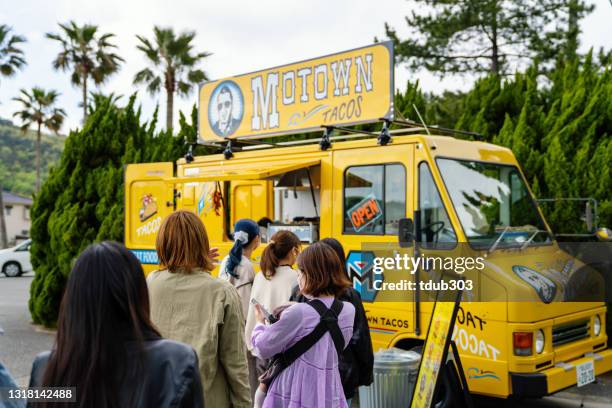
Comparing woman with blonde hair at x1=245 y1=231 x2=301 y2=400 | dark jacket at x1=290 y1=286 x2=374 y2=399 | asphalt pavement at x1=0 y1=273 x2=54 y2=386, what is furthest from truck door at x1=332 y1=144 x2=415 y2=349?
asphalt pavement at x1=0 y1=273 x2=54 y2=386

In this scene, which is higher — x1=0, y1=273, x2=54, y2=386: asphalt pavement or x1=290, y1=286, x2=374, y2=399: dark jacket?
x1=290, y1=286, x2=374, y2=399: dark jacket

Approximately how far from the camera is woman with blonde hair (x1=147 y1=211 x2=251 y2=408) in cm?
300

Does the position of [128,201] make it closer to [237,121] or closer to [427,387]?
[237,121]

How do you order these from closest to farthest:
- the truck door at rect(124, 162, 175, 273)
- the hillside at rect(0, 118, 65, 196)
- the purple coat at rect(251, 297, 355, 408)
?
the purple coat at rect(251, 297, 355, 408), the truck door at rect(124, 162, 175, 273), the hillside at rect(0, 118, 65, 196)

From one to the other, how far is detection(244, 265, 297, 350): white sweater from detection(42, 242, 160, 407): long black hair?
2.81 m

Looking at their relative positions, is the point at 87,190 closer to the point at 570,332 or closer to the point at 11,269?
the point at 570,332

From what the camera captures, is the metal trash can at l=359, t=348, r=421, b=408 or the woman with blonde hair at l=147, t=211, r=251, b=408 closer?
the woman with blonde hair at l=147, t=211, r=251, b=408

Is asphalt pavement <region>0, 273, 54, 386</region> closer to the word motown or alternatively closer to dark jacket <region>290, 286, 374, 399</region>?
the word motown

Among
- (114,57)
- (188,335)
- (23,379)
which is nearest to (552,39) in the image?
(23,379)

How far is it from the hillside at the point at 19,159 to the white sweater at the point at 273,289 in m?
71.1

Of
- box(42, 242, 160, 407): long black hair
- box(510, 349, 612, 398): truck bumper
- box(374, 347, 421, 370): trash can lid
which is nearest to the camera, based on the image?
box(42, 242, 160, 407): long black hair

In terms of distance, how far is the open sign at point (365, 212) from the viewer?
6.26 meters

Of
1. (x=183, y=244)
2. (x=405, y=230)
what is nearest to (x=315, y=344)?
(x=183, y=244)

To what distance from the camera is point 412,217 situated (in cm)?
592
